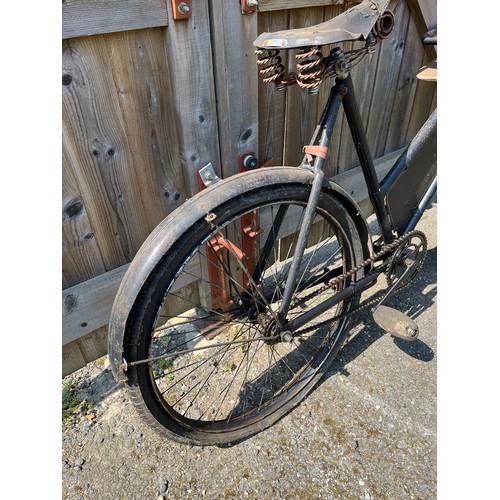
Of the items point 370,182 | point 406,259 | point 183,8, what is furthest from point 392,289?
point 183,8

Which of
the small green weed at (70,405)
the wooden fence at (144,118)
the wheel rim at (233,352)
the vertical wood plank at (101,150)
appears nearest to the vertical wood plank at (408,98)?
the wooden fence at (144,118)

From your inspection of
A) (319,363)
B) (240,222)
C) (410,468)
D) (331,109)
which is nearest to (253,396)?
(319,363)

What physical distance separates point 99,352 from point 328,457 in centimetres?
127

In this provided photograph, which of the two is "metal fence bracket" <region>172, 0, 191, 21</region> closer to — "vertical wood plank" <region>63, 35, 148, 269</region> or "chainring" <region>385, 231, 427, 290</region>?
"vertical wood plank" <region>63, 35, 148, 269</region>

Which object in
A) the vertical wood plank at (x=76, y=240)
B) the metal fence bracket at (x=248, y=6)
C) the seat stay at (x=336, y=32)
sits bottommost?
the vertical wood plank at (x=76, y=240)

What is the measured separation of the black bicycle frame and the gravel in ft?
1.77

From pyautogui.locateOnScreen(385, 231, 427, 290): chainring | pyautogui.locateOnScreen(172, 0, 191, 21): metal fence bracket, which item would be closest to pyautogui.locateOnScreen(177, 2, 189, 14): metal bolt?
pyautogui.locateOnScreen(172, 0, 191, 21): metal fence bracket

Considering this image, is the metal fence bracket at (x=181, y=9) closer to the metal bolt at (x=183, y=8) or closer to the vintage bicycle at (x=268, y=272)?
Answer: the metal bolt at (x=183, y=8)

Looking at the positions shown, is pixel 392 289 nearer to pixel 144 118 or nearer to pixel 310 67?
pixel 310 67

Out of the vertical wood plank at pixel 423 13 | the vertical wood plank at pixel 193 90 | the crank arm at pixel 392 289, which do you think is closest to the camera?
the vertical wood plank at pixel 193 90

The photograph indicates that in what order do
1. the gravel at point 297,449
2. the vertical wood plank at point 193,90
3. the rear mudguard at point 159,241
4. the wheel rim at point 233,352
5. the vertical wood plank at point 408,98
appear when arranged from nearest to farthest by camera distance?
the rear mudguard at point 159,241 < the vertical wood plank at point 193,90 < the gravel at point 297,449 < the wheel rim at point 233,352 < the vertical wood plank at point 408,98

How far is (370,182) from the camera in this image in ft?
6.23

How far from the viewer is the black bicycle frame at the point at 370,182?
62.3 inches

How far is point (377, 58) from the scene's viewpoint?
2389 millimetres
